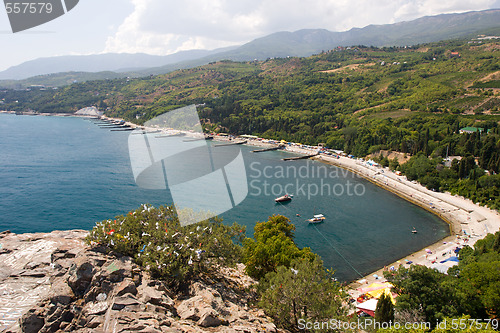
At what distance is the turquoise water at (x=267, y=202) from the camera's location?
23969 mm

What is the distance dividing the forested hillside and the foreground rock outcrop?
32069mm

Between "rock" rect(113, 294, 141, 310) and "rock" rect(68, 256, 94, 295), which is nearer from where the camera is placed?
"rock" rect(113, 294, 141, 310)

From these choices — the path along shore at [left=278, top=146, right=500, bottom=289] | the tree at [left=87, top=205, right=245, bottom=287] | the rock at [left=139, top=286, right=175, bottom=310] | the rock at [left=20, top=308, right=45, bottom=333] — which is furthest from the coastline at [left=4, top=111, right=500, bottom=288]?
the rock at [left=20, top=308, right=45, bottom=333]

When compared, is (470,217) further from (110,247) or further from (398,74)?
(398,74)

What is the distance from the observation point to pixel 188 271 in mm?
10758

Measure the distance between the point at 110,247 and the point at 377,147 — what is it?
1843 inches

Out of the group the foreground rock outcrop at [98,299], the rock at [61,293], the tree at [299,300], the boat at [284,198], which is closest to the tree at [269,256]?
the tree at [299,300]

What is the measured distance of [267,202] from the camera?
32.3m

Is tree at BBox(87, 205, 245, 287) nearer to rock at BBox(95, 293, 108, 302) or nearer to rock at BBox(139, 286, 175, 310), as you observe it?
rock at BBox(139, 286, 175, 310)

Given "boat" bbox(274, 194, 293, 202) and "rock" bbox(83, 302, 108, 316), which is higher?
"rock" bbox(83, 302, 108, 316)

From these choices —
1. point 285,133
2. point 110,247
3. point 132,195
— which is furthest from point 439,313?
point 285,133

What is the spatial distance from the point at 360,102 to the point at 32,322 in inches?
2972

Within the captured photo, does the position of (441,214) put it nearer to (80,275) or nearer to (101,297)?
(101,297)

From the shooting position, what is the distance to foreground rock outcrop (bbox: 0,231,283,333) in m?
7.20
